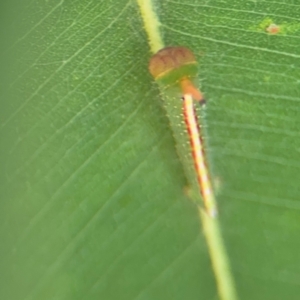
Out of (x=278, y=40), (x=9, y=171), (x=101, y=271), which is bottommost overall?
(x=101, y=271)

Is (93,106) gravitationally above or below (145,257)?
above

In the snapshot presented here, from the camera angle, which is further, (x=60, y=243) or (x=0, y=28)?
(x=0, y=28)

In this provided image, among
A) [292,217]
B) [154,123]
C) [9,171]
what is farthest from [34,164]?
[292,217]

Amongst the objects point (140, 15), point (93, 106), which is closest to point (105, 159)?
point (93, 106)

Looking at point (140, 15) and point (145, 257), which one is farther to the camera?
point (140, 15)

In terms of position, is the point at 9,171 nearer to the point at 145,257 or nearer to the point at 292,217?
the point at 145,257

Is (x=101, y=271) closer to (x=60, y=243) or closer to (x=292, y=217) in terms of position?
(x=60, y=243)
